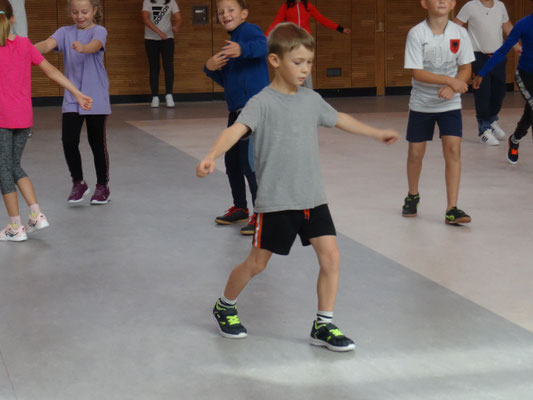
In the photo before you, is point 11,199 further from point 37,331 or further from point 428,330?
point 428,330

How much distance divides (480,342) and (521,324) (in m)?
0.28

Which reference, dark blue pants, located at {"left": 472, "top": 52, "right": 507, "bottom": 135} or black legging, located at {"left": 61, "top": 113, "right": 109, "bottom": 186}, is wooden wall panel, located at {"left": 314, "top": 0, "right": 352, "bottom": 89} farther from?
black legging, located at {"left": 61, "top": 113, "right": 109, "bottom": 186}

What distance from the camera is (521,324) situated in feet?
11.0

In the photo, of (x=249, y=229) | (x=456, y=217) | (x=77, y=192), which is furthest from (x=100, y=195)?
(x=456, y=217)

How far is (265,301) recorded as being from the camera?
370 cm

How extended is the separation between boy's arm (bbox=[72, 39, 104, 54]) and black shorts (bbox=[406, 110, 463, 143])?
2054 millimetres

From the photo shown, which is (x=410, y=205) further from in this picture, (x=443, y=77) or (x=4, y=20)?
(x=4, y=20)

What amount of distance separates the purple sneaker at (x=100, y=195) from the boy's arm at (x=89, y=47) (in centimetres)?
94

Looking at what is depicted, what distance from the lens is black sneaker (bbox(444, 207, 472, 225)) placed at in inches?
199

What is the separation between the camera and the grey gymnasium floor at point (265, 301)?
9.34ft

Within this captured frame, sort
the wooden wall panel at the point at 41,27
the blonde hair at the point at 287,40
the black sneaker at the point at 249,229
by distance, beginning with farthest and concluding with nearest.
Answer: the wooden wall panel at the point at 41,27
the black sneaker at the point at 249,229
the blonde hair at the point at 287,40

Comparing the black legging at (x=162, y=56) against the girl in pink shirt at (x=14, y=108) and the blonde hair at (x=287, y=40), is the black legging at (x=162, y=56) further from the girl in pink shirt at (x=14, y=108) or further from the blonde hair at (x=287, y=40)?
the blonde hair at (x=287, y=40)

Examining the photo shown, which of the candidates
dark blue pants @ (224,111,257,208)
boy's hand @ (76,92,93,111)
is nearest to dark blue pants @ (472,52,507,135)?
dark blue pants @ (224,111,257,208)

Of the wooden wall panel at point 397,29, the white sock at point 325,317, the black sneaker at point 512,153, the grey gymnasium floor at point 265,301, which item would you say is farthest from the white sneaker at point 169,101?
the white sock at point 325,317
